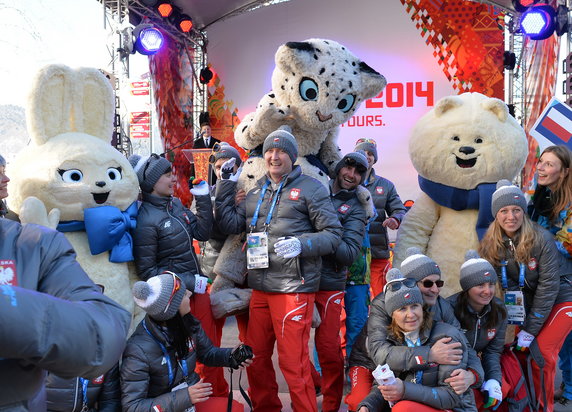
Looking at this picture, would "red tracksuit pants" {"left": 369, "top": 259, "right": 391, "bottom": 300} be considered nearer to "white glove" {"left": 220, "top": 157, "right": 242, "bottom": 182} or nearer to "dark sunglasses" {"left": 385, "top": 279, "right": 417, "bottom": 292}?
"white glove" {"left": 220, "top": 157, "right": 242, "bottom": 182}

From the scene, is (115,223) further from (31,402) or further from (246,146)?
(31,402)

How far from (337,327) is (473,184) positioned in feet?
3.82

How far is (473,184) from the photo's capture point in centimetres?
321

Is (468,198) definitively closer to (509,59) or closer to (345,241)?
(345,241)

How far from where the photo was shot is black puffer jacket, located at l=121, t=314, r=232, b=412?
2.11 metres

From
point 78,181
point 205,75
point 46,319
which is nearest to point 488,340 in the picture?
point 78,181

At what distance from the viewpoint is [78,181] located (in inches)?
105

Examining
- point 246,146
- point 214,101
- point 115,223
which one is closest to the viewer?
point 115,223

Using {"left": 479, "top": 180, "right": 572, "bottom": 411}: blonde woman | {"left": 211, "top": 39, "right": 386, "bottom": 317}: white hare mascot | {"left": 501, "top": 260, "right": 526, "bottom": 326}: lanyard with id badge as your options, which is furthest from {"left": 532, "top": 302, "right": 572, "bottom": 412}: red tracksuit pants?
{"left": 211, "top": 39, "right": 386, "bottom": 317}: white hare mascot

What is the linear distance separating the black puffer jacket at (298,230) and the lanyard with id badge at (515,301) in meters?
0.88

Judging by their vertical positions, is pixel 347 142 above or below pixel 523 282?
above

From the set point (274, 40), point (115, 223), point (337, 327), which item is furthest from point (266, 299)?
point (274, 40)

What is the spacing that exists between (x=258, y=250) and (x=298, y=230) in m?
0.23

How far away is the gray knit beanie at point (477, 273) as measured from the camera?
2562 mm
